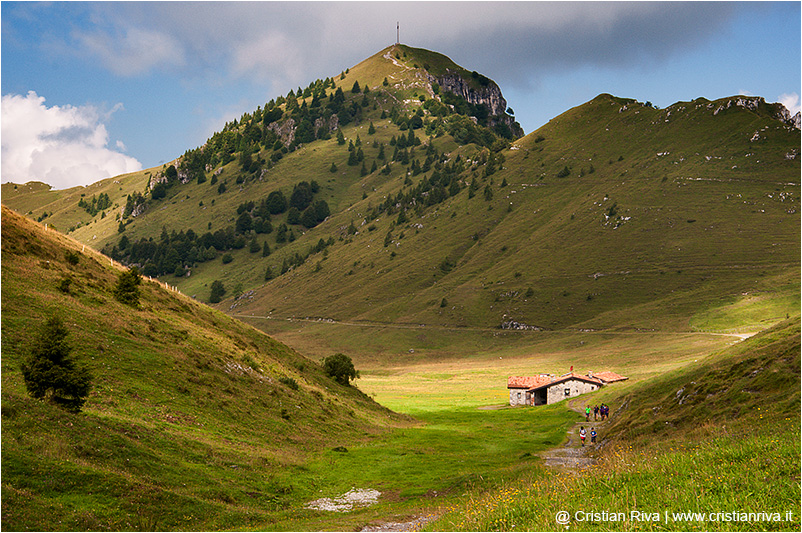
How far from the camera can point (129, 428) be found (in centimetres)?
3462

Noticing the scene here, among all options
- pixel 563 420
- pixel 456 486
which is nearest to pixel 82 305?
pixel 456 486

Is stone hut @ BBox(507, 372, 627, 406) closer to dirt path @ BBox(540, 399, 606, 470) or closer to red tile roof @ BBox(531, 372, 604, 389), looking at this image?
red tile roof @ BBox(531, 372, 604, 389)

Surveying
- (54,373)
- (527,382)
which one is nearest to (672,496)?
(54,373)

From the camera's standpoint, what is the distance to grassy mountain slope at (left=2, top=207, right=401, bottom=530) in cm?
2522

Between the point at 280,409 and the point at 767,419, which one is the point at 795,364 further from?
the point at 280,409

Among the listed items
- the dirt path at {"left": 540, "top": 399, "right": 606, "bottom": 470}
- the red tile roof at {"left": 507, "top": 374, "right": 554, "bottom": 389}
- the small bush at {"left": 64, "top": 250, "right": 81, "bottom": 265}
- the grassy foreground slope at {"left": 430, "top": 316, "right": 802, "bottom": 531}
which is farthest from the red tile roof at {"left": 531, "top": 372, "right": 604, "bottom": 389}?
the small bush at {"left": 64, "top": 250, "right": 81, "bottom": 265}

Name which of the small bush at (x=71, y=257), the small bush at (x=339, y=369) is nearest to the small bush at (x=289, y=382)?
the small bush at (x=339, y=369)

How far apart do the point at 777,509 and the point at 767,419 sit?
76.9 ft

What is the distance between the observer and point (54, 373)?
30.9 m

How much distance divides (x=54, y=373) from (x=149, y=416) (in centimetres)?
922

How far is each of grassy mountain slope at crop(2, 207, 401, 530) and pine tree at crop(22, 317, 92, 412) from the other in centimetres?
108

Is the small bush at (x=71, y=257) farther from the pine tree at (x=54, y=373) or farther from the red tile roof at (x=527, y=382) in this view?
the red tile roof at (x=527, y=382)

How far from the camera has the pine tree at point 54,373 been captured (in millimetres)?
30953

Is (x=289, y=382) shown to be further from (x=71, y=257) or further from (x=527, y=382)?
(x=527, y=382)
